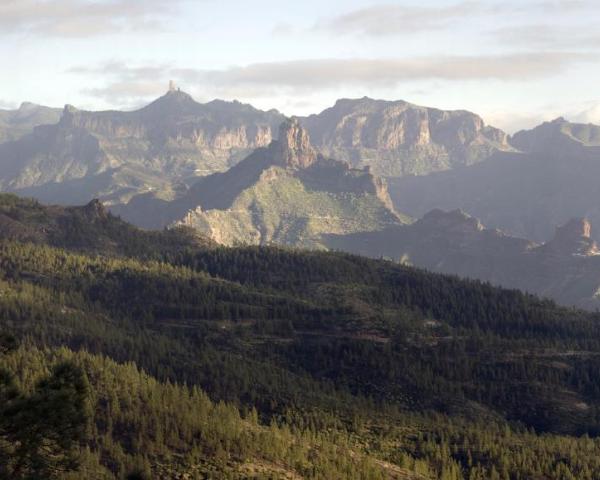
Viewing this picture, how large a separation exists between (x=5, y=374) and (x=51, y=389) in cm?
661

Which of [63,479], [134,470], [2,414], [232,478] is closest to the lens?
[2,414]

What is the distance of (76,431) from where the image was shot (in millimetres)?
136500

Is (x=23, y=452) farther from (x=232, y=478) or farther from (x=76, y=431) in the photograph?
(x=232, y=478)

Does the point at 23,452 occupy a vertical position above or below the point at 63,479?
above

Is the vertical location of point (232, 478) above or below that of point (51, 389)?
below

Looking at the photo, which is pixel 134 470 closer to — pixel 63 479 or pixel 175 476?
pixel 175 476

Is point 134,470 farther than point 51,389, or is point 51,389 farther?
point 134,470

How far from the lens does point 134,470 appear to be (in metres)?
186

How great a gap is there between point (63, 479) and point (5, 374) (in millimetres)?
32091

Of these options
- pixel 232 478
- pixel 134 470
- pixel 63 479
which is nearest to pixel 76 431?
pixel 63 479

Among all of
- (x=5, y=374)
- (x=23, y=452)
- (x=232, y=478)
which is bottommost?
(x=232, y=478)

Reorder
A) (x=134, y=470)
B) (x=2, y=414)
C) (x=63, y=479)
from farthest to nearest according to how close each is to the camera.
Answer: (x=134, y=470), (x=63, y=479), (x=2, y=414)

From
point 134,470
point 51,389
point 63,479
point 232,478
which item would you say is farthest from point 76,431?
point 232,478

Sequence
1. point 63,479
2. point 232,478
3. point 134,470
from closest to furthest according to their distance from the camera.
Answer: point 63,479 < point 134,470 < point 232,478
